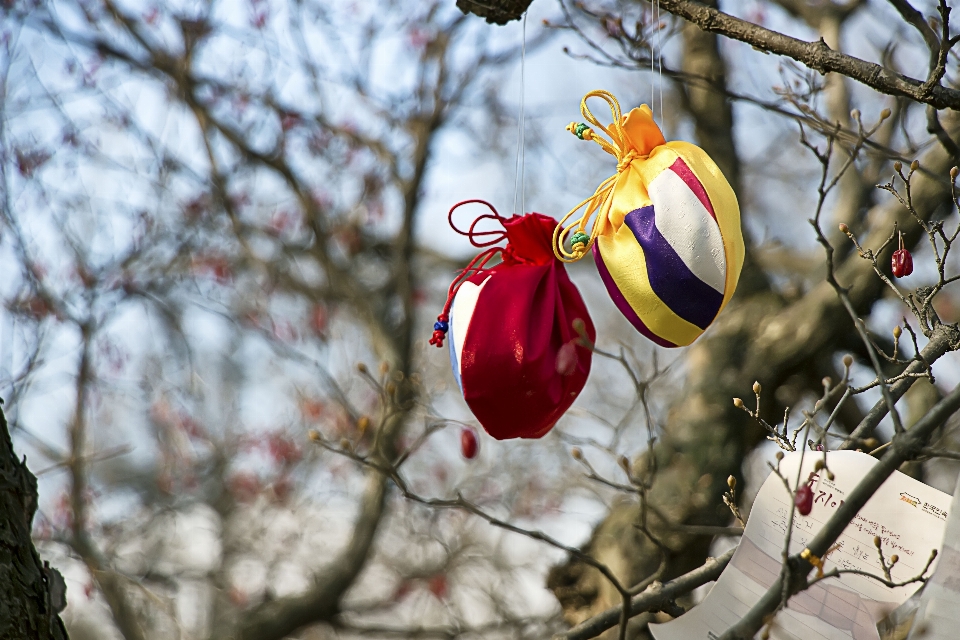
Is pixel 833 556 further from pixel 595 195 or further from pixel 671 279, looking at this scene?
pixel 595 195

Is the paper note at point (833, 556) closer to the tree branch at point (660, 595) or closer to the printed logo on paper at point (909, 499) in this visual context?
the printed logo on paper at point (909, 499)

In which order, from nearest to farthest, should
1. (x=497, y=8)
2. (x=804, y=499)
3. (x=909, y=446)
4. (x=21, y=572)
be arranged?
1. (x=909, y=446)
2. (x=804, y=499)
3. (x=21, y=572)
4. (x=497, y=8)

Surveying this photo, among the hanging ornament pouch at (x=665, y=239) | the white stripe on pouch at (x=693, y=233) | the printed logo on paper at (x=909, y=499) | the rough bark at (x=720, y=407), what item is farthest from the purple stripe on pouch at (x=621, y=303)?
the rough bark at (x=720, y=407)

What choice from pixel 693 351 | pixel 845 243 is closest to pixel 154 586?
pixel 693 351

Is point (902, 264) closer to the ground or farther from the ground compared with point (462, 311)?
closer to the ground

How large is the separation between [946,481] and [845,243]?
1.57 m

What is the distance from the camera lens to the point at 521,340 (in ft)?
4.85

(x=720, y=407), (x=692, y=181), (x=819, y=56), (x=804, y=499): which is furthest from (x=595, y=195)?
(x=720, y=407)

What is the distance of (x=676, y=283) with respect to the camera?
4.51 ft

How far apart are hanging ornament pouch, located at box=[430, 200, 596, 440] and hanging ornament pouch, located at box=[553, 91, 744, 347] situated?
0.29 ft

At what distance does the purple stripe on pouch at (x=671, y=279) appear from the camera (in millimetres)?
1367

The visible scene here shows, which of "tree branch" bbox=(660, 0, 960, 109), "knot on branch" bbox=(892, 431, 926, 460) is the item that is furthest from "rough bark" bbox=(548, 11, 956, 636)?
"knot on branch" bbox=(892, 431, 926, 460)

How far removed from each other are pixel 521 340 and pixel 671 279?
27 cm

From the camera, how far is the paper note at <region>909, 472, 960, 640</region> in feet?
3.67
